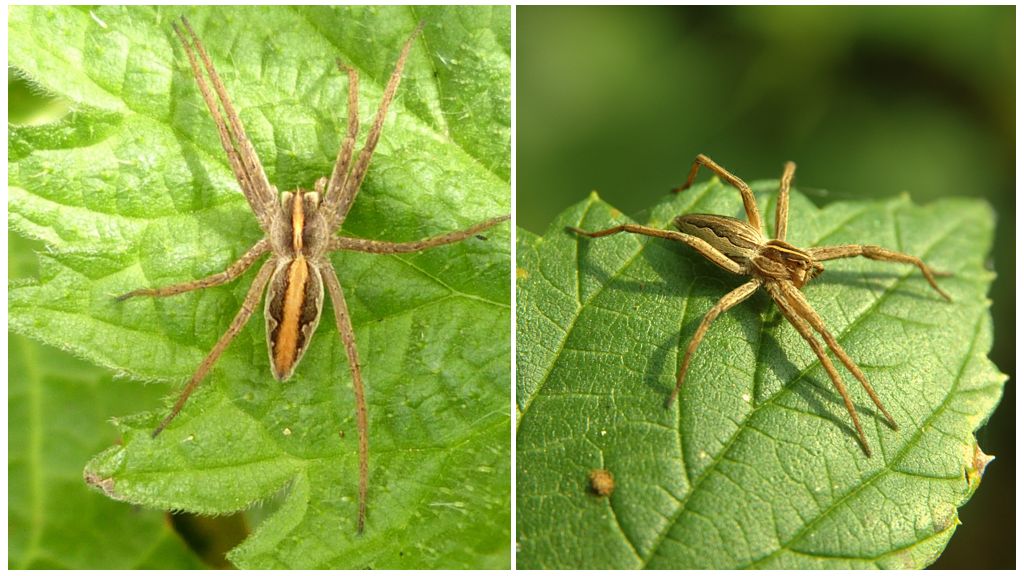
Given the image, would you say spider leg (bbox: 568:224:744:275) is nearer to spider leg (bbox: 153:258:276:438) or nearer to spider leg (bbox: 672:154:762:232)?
spider leg (bbox: 672:154:762:232)

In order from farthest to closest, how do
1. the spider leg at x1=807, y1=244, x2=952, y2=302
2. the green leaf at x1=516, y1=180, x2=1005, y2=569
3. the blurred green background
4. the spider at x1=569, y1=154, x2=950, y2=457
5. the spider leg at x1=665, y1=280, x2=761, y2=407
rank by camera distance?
the blurred green background → the spider leg at x1=807, y1=244, x2=952, y2=302 → the spider at x1=569, y1=154, x2=950, y2=457 → the spider leg at x1=665, y1=280, x2=761, y2=407 → the green leaf at x1=516, y1=180, x2=1005, y2=569

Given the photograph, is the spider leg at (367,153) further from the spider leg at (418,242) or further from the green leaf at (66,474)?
the green leaf at (66,474)

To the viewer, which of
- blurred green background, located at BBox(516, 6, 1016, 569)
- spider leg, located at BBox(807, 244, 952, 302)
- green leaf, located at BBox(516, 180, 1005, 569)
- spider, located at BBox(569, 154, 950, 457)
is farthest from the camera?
blurred green background, located at BBox(516, 6, 1016, 569)

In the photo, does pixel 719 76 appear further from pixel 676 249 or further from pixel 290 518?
pixel 290 518

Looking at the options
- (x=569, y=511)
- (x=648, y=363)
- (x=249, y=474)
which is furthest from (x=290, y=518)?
(x=648, y=363)

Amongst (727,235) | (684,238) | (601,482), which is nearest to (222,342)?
(601,482)

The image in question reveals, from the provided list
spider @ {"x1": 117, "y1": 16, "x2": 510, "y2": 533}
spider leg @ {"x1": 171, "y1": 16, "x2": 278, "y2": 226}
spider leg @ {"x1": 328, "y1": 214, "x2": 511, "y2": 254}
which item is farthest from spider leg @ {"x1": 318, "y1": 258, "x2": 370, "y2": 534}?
spider leg @ {"x1": 171, "y1": 16, "x2": 278, "y2": 226}
